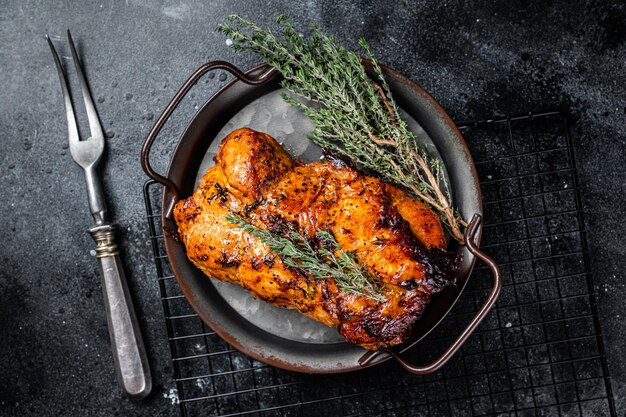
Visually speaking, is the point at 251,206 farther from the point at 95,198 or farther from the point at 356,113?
the point at 95,198

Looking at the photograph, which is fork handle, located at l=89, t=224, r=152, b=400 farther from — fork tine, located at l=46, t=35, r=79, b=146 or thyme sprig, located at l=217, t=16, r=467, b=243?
thyme sprig, located at l=217, t=16, r=467, b=243

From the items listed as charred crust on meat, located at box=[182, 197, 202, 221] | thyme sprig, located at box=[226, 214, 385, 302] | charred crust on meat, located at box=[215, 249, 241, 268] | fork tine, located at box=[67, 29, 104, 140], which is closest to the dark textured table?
fork tine, located at box=[67, 29, 104, 140]

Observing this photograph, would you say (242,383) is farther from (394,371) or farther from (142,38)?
(142,38)

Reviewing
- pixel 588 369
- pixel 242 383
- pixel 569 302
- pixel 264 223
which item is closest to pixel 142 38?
pixel 264 223

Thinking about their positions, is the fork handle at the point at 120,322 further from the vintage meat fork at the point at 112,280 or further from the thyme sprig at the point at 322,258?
the thyme sprig at the point at 322,258

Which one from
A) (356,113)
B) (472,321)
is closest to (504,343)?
(472,321)
